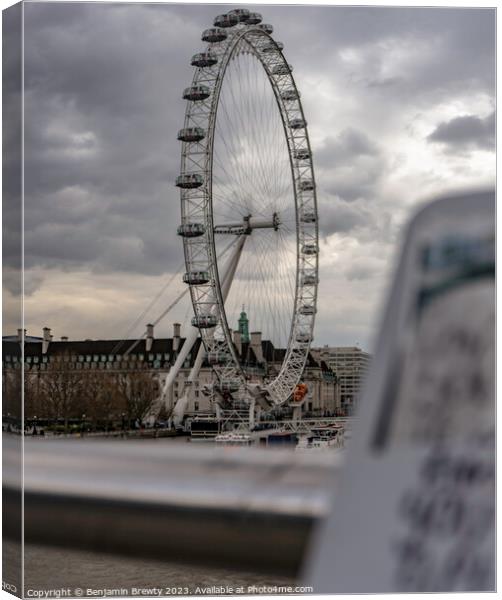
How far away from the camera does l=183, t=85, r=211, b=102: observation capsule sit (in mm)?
9195

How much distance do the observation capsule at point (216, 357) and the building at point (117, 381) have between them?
0.95 ft

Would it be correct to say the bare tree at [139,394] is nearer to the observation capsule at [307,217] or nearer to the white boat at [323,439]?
the white boat at [323,439]

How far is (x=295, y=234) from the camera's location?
1352 cm

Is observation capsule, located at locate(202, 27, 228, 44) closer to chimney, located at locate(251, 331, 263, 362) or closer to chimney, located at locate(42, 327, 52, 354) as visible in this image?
chimney, located at locate(42, 327, 52, 354)

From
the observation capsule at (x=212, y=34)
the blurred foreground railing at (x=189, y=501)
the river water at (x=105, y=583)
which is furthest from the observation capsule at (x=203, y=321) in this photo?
the blurred foreground railing at (x=189, y=501)

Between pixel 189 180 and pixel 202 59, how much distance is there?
1.45 meters

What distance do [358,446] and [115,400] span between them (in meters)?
9.86

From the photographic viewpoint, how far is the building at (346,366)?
29.2 ft

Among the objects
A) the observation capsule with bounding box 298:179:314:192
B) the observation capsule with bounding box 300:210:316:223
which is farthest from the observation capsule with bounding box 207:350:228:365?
the observation capsule with bounding box 298:179:314:192

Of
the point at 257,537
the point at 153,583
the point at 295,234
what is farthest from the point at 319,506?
the point at 295,234

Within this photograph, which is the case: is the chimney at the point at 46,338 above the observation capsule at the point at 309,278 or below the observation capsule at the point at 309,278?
below

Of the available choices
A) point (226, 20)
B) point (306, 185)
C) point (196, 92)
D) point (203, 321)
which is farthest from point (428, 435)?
point (306, 185)

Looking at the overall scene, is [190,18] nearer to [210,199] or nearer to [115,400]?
[115,400]

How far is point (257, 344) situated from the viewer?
47.7ft
